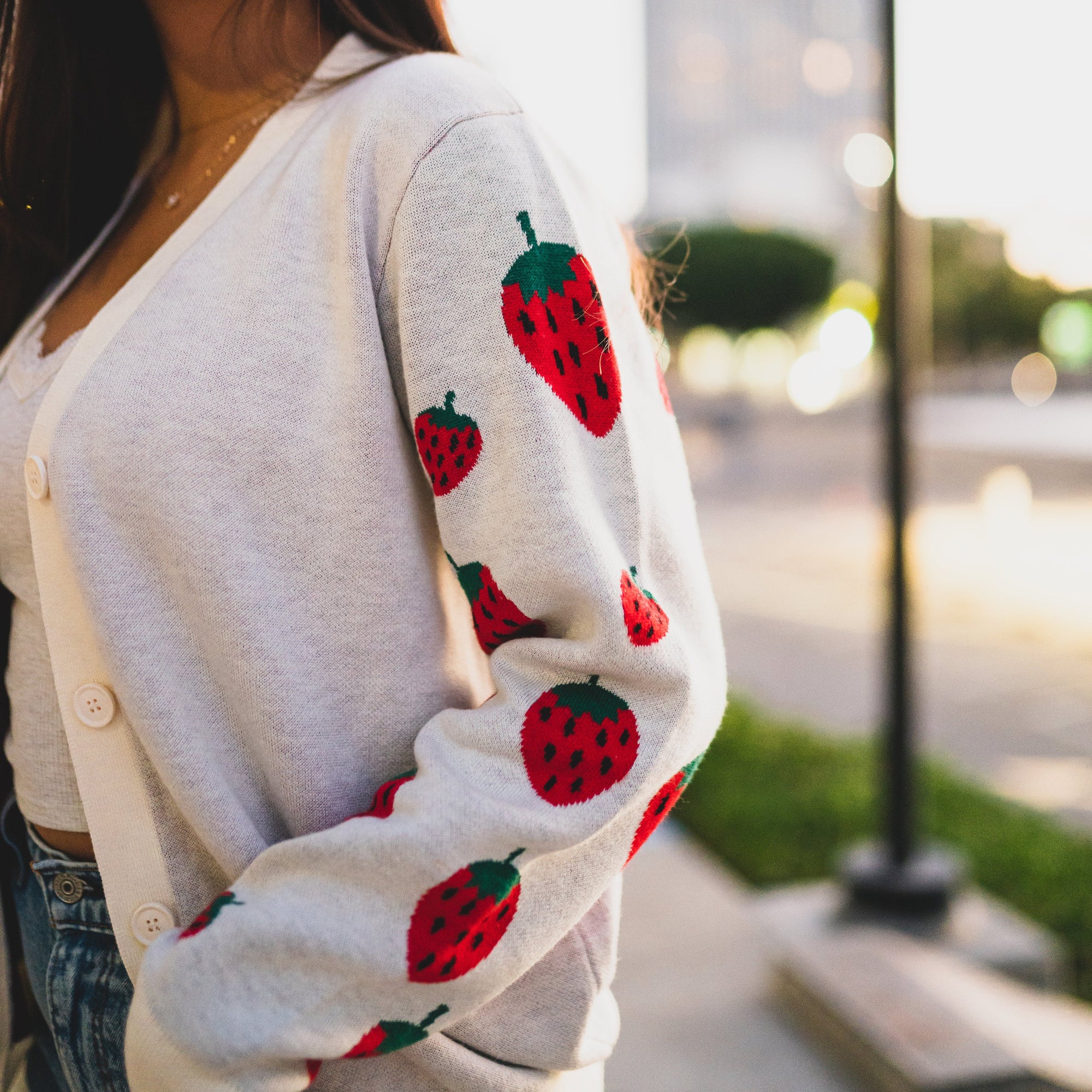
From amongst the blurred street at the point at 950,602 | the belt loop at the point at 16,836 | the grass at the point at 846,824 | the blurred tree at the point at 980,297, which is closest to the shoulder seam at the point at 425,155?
the belt loop at the point at 16,836

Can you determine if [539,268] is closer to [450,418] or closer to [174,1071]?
[450,418]

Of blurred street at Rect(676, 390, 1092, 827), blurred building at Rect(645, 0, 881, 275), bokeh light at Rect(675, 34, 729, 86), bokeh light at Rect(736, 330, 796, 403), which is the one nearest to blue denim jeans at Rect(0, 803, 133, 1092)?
blurred street at Rect(676, 390, 1092, 827)

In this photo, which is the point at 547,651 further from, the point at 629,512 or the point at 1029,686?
the point at 1029,686

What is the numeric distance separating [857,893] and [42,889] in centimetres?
253

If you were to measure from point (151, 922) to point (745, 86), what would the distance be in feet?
290

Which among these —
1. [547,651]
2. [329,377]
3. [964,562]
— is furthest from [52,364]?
[964,562]

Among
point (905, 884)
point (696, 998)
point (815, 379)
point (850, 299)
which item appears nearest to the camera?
point (696, 998)

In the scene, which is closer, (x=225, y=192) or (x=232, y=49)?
(x=225, y=192)

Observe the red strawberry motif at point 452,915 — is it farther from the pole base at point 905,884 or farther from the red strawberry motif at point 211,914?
the pole base at point 905,884

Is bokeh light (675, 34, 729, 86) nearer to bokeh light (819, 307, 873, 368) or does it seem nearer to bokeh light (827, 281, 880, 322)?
bokeh light (819, 307, 873, 368)

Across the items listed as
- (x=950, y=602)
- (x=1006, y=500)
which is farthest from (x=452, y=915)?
(x=1006, y=500)

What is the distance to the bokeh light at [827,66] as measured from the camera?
79.6 metres

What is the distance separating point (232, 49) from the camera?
116cm

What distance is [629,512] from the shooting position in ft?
2.94
